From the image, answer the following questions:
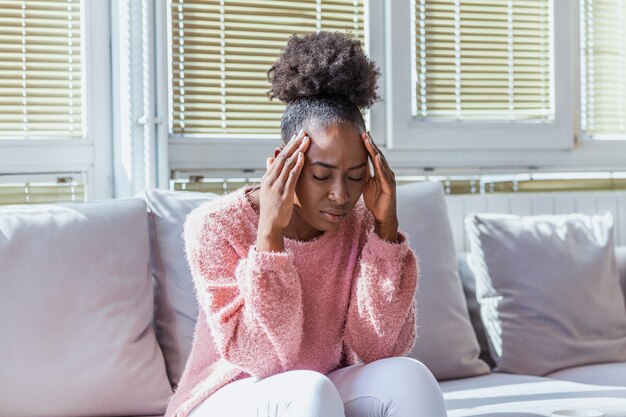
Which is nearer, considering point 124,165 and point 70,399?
point 70,399

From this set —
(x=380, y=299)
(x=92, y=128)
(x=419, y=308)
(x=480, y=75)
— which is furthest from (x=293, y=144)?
(x=480, y=75)

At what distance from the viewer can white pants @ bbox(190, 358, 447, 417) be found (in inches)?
56.7

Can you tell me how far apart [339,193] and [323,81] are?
221 mm

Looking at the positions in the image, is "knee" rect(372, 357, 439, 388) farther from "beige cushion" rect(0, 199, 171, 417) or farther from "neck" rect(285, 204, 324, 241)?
"beige cushion" rect(0, 199, 171, 417)

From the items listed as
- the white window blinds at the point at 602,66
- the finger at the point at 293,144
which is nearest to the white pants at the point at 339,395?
the finger at the point at 293,144

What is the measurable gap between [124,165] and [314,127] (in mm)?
1072

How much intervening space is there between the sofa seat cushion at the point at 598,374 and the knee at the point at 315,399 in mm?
1114

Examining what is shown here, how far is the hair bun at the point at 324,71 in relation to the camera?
170 cm

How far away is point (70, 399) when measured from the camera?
6.56ft

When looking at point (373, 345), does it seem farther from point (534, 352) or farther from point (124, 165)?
point (124, 165)

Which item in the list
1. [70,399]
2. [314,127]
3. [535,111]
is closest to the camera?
[314,127]

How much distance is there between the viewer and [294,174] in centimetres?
163

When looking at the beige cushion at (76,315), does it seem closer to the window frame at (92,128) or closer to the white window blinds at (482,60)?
the window frame at (92,128)

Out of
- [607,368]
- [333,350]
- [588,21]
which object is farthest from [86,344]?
[588,21]
